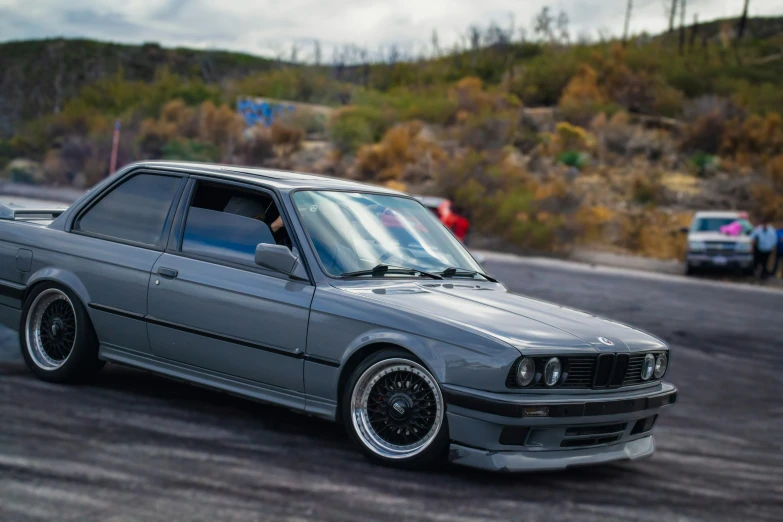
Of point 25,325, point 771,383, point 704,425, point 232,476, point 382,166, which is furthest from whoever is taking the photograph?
point 382,166

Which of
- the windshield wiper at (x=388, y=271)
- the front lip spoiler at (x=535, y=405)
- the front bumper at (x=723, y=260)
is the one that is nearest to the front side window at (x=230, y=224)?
the windshield wiper at (x=388, y=271)

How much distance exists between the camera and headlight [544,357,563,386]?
5.21m

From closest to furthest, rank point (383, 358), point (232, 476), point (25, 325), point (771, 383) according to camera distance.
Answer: point (232, 476), point (383, 358), point (25, 325), point (771, 383)

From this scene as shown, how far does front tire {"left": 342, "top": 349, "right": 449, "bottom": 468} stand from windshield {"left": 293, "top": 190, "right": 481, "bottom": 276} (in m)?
0.72

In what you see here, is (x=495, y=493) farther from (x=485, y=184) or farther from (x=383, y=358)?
(x=485, y=184)

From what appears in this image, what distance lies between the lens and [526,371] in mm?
5152

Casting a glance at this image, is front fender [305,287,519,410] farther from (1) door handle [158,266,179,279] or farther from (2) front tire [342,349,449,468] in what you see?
(1) door handle [158,266,179,279]

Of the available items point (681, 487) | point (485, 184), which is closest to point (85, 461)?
point (681, 487)

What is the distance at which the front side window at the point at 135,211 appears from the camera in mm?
6652

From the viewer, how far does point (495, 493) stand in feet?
16.8

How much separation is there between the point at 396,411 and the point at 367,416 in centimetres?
20

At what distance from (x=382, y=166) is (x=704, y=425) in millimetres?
35403

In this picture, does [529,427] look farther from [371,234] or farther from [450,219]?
[450,219]

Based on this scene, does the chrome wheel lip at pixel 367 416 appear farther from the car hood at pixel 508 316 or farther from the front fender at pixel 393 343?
the car hood at pixel 508 316
